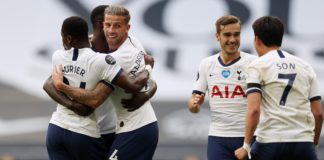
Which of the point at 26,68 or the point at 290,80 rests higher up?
the point at 290,80

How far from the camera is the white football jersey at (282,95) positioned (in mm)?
7195

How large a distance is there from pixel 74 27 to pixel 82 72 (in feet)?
1.10

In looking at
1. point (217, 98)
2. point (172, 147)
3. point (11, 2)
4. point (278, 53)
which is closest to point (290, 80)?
point (278, 53)

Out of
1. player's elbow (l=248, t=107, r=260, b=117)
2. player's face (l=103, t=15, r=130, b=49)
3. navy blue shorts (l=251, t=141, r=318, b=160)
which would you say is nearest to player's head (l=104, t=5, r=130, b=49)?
player's face (l=103, t=15, r=130, b=49)

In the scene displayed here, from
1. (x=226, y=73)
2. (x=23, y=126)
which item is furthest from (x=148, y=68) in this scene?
(x=23, y=126)

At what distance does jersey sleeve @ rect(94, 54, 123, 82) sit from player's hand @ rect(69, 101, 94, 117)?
0.29 meters

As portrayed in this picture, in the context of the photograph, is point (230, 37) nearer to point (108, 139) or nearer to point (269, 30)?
point (269, 30)

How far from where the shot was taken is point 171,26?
55.3 feet

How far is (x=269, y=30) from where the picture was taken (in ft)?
23.7

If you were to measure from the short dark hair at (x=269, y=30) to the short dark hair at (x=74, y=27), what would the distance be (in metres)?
1.27

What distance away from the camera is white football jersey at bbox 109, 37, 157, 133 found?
7.74 m

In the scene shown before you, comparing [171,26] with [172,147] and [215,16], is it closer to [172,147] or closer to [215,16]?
[215,16]

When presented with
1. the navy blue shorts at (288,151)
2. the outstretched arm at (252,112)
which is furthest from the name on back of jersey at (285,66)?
the navy blue shorts at (288,151)

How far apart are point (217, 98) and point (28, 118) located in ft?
27.2
